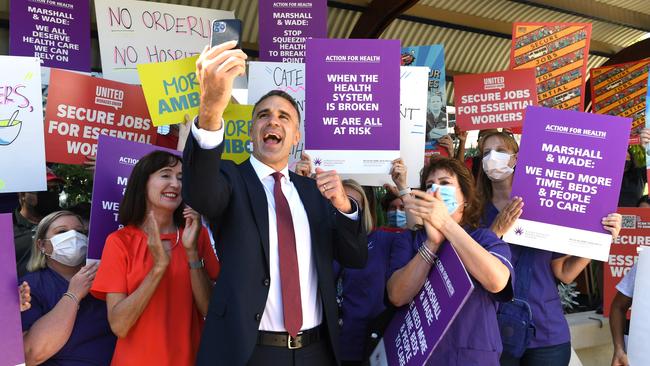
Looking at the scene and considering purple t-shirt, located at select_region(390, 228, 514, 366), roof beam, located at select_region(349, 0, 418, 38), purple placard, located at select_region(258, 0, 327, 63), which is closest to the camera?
purple t-shirt, located at select_region(390, 228, 514, 366)

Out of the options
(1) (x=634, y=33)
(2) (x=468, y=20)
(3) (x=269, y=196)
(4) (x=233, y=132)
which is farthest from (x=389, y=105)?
(1) (x=634, y=33)

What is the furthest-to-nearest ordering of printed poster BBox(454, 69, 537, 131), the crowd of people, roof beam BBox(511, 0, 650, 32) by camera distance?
roof beam BBox(511, 0, 650, 32) → printed poster BBox(454, 69, 537, 131) → the crowd of people

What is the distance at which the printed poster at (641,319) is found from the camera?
2648 millimetres

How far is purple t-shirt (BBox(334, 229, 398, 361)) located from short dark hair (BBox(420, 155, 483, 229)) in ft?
1.39

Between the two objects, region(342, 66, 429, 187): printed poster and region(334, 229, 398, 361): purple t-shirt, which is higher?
region(342, 66, 429, 187): printed poster

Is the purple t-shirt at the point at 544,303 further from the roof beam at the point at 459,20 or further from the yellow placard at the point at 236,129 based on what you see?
the roof beam at the point at 459,20

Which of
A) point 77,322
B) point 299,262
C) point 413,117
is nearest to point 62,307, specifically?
point 77,322

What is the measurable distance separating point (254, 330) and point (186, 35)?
2.95 meters

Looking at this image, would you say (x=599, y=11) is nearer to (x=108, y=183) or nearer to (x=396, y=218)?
(x=396, y=218)

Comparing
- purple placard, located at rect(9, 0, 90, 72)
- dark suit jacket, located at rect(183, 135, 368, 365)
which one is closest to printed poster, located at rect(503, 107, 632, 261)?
Answer: dark suit jacket, located at rect(183, 135, 368, 365)

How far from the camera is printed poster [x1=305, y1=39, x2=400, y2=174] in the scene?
3.36 metres

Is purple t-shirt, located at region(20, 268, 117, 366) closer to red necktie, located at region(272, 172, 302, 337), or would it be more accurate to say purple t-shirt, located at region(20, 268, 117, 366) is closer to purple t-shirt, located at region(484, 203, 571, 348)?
red necktie, located at region(272, 172, 302, 337)

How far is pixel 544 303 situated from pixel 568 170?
2.01 feet

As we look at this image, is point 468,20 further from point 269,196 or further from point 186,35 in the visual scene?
point 269,196
